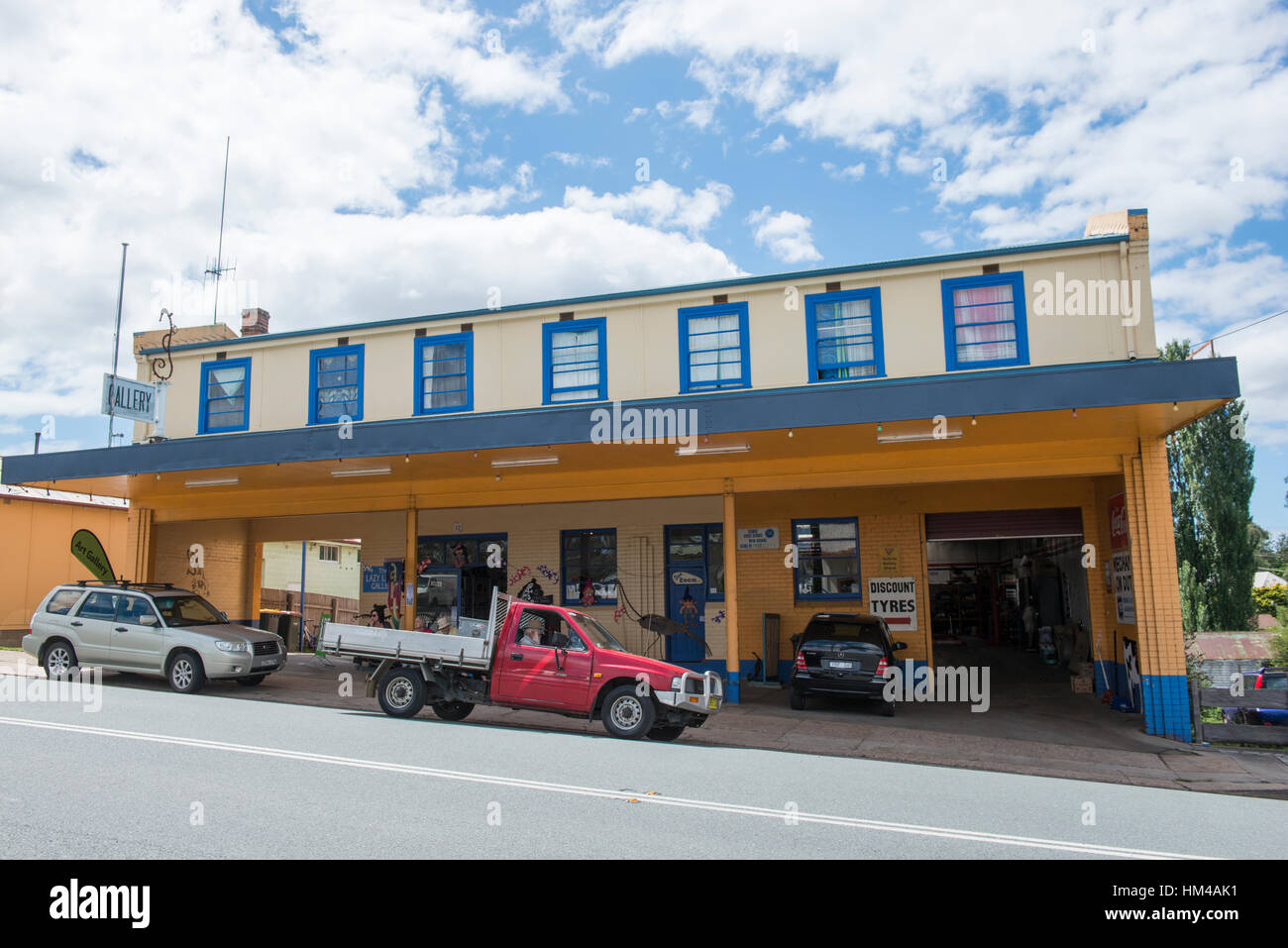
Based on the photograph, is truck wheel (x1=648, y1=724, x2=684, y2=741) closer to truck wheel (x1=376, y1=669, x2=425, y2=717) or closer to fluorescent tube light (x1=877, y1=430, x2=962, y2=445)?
truck wheel (x1=376, y1=669, x2=425, y2=717)

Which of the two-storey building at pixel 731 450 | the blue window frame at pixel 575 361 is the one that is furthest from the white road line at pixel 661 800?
the blue window frame at pixel 575 361

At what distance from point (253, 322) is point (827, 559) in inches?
555

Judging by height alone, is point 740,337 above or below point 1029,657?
above

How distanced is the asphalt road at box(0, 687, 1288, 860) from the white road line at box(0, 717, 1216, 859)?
0.10ft

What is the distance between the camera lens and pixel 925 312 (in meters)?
15.4

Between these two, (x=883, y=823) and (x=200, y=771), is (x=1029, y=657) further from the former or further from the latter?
(x=200, y=771)

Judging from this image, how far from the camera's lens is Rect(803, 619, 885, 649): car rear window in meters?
14.1

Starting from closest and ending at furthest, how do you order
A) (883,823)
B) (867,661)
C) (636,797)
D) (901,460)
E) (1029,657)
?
(883,823), (636,797), (867,661), (901,460), (1029,657)

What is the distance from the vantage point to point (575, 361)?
55.9ft

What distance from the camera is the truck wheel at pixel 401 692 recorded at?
39.1ft

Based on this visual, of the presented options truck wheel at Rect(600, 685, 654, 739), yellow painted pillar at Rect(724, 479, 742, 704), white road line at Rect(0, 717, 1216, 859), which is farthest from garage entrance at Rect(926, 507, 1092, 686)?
white road line at Rect(0, 717, 1216, 859)

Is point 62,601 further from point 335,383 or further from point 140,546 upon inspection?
point 335,383
